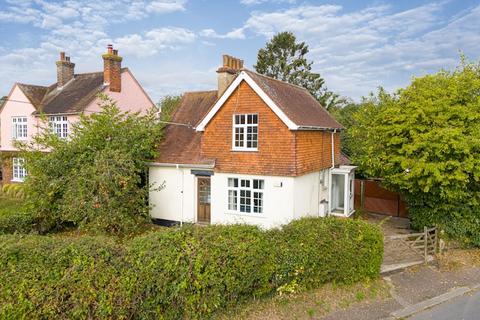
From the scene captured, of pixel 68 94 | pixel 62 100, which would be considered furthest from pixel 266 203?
pixel 68 94

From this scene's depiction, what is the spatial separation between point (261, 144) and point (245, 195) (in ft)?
8.06

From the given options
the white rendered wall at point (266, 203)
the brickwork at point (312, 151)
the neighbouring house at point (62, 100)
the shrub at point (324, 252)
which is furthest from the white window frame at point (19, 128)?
the shrub at point (324, 252)

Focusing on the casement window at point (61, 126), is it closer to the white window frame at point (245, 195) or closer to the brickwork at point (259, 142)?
the brickwork at point (259, 142)

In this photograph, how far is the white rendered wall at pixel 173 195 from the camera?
17016mm

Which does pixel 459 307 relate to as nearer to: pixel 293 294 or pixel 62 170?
pixel 293 294

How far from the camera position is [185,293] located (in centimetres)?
773

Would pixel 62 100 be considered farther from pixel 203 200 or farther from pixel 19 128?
pixel 203 200

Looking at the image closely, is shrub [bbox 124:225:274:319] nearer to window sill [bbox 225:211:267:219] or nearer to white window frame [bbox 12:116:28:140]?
→ window sill [bbox 225:211:267:219]

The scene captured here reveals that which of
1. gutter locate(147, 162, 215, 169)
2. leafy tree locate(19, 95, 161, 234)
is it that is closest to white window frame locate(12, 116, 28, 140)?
leafy tree locate(19, 95, 161, 234)

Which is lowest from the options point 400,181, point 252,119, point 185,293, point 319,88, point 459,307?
point 459,307

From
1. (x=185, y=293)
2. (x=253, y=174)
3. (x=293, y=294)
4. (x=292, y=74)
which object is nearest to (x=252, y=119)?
(x=253, y=174)

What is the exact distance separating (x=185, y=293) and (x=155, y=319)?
0.88 metres

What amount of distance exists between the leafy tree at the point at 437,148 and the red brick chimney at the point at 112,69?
62.1 feet

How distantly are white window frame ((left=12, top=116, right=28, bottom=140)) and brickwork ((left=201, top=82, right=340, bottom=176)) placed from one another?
19.2m
